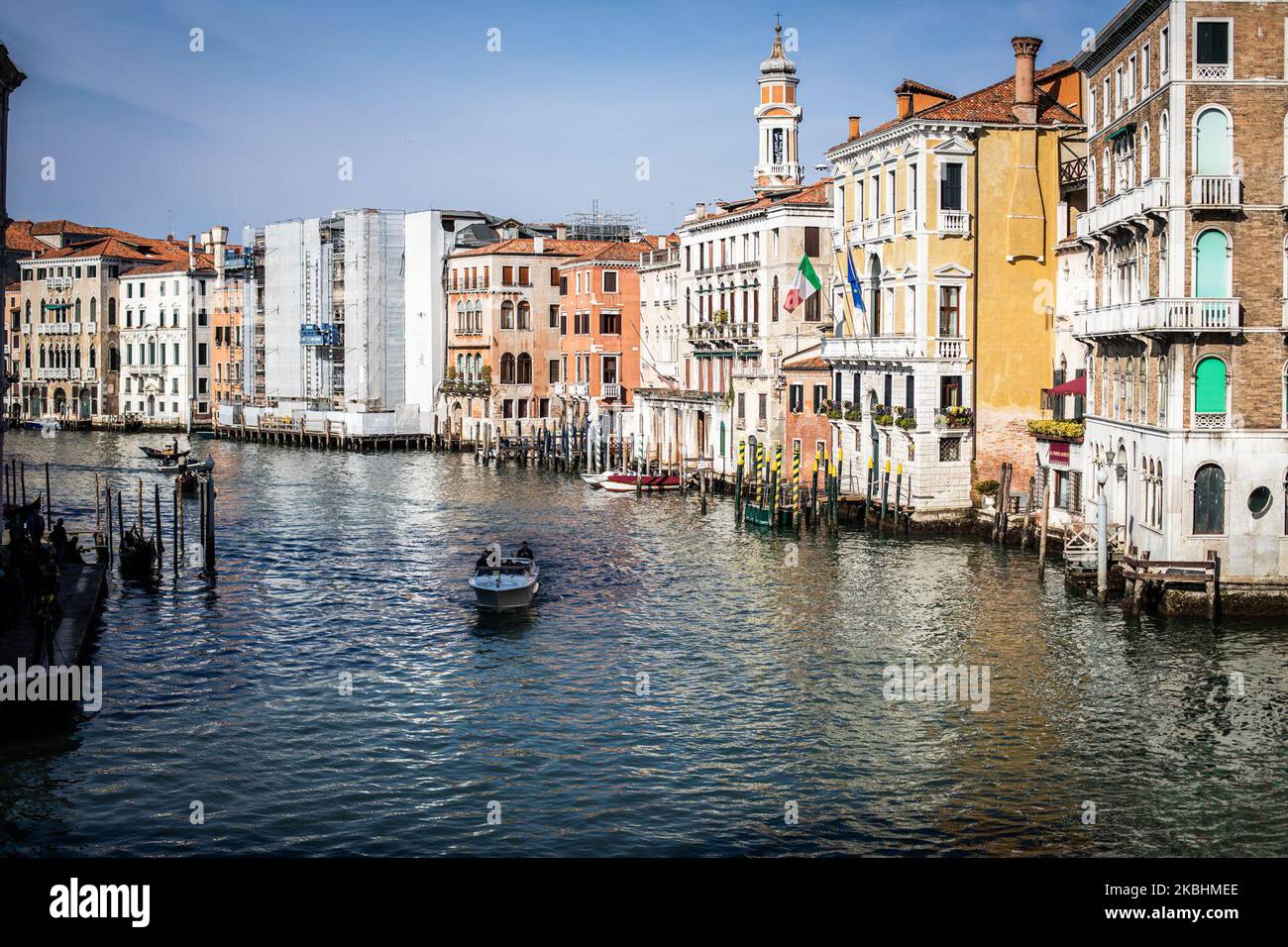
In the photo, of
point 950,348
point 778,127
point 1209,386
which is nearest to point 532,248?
point 778,127

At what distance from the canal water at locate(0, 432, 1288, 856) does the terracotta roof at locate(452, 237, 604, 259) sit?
44.4 meters

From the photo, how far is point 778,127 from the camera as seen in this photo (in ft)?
237

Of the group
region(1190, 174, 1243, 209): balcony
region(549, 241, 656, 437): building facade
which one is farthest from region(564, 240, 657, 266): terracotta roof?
region(1190, 174, 1243, 209): balcony

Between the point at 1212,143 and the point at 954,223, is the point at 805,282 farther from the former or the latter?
the point at 1212,143

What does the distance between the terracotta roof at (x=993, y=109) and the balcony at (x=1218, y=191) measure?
1450cm

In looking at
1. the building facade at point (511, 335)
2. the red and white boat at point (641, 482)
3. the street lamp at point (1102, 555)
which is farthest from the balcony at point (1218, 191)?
the building facade at point (511, 335)

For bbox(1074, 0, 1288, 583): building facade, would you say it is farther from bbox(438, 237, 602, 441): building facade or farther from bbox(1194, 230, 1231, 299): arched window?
bbox(438, 237, 602, 441): building facade

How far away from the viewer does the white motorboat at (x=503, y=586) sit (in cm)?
3039

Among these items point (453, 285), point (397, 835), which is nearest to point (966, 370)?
point (397, 835)

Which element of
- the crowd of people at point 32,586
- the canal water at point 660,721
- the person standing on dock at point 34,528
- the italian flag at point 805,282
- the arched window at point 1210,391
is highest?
the italian flag at point 805,282

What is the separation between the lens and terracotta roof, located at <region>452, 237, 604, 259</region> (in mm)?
80312

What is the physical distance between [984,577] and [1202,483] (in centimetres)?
737

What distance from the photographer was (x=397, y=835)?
1692 cm

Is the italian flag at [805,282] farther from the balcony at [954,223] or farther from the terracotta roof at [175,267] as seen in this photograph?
the terracotta roof at [175,267]
